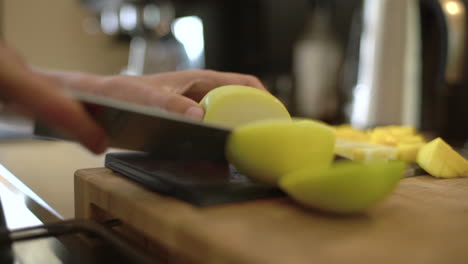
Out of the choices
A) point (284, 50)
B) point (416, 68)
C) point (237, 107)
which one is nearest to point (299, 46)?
point (284, 50)

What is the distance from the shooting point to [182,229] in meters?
0.33

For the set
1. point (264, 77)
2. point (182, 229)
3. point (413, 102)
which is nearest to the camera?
point (182, 229)

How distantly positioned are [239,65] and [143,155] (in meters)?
1.93

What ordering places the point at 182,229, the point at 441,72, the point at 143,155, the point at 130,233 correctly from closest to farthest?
the point at 182,229, the point at 130,233, the point at 143,155, the point at 441,72

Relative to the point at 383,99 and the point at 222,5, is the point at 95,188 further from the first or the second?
the point at 222,5

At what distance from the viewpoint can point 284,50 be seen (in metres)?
2.32

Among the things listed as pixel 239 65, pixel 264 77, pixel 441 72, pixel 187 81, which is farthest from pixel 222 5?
pixel 187 81

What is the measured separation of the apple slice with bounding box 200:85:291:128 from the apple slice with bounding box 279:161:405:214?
6.1 inches

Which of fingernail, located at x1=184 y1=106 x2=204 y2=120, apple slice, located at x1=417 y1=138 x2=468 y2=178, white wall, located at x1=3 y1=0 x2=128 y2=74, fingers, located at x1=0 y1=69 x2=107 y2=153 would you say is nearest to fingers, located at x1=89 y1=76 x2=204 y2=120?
fingernail, located at x1=184 y1=106 x2=204 y2=120

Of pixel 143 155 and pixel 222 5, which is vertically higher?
pixel 222 5

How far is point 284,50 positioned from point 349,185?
205cm

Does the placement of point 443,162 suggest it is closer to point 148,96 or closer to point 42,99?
point 148,96

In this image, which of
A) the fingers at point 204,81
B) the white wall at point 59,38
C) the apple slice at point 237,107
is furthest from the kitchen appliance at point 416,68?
the white wall at point 59,38

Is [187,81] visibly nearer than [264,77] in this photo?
Yes
